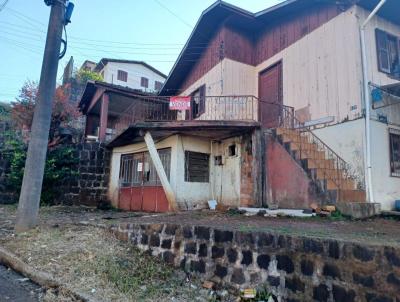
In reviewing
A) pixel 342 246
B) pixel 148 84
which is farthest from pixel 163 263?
pixel 148 84

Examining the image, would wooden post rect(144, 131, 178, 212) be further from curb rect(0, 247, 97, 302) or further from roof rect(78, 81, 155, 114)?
curb rect(0, 247, 97, 302)

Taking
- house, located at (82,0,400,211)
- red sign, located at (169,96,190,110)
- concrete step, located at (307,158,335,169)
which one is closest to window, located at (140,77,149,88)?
house, located at (82,0,400,211)

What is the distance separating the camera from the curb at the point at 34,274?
3.54m

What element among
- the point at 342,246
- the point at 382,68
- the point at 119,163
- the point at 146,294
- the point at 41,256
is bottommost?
the point at 146,294

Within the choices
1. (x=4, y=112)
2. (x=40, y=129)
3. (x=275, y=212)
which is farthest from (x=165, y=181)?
(x=4, y=112)

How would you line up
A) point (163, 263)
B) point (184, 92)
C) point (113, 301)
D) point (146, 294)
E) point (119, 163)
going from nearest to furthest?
1. point (113, 301)
2. point (146, 294)
3. point (163, 263)
4. point (119, 163)
5. point (184, 92)

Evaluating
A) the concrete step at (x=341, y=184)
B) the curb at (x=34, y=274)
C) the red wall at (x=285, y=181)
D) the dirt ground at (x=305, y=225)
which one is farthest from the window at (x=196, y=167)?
the curb at (x=34, y=274)

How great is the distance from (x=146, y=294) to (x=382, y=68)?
782cm

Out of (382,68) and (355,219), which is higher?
(382,68)

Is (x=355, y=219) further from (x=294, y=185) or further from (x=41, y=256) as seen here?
(x=41, y=256)

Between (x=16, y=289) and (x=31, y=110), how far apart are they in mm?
9393

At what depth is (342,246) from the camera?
3.29 meters

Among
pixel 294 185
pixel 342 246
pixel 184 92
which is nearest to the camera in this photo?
pixel 342 246

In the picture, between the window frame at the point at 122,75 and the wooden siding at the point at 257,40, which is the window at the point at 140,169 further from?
the window frame at the point at 122,75
